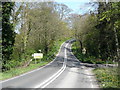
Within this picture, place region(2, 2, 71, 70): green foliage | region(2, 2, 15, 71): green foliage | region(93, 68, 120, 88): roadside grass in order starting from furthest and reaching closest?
region(2, 2, 71, 70): green foliage, region(2, 2, 15, 71): green foliage, region(93, 68, 120, 88): roadside grass

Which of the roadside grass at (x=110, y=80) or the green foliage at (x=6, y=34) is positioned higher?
the green foliage at (x=6, y=34)

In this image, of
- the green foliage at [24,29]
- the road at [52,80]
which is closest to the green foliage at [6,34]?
the green foliage at [24,29]

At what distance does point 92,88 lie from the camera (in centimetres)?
1222

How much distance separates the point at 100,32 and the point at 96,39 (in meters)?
3.63

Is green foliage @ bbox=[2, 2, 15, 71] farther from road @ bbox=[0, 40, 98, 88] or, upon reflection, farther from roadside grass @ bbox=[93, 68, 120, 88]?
roadside grass @ bbox=[93, 68, 120, 88]

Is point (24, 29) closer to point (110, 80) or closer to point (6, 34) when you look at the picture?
point (6, 34)

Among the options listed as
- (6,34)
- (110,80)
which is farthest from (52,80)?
(6,34)

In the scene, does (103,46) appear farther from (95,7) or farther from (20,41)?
(20,41)

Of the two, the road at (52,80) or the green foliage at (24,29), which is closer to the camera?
the road at (52,80)

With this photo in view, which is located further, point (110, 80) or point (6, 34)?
point (6, 34)

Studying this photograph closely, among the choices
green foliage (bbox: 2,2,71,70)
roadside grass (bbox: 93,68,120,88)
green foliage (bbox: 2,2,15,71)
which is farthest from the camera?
green foliage (bbox: 2,2,71,70)

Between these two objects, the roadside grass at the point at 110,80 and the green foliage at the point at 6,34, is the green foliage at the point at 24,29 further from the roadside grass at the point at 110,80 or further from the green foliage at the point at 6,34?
the roadside grass at the point at 110,80

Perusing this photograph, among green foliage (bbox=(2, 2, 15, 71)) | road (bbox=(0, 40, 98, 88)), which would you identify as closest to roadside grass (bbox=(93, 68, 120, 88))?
road (bbox=(0, 40, 98, 88))

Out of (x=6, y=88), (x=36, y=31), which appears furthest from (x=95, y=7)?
(x=36, y=31)
